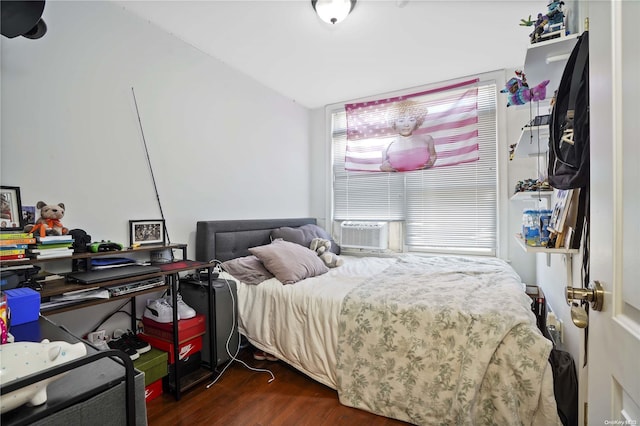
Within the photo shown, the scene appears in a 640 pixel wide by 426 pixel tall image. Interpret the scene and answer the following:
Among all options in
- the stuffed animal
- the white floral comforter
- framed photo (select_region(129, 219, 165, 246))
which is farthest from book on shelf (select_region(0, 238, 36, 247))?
the white floral comforter

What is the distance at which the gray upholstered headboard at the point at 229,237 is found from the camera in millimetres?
2375

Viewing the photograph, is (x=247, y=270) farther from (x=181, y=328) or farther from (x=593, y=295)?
(x=593, y=295)

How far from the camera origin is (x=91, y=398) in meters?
0.69

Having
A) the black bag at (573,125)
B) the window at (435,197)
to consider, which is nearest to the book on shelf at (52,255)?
the black bag at (573,125)

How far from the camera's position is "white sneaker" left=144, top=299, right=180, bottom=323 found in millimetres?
1824

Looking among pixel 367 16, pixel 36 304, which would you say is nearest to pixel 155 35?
pixel 367 16

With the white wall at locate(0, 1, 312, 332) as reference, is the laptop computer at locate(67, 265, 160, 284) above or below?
below

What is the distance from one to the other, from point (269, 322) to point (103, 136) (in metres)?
1.66

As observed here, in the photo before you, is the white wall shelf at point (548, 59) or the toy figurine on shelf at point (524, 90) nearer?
the white wall shelf at point (548, 59)

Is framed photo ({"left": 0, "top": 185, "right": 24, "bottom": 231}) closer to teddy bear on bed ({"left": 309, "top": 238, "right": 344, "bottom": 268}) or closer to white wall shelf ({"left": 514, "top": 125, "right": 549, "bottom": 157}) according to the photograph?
teddy bear on bed ({"left": 309, "top": 238, "right": 344, "bottom": 268})

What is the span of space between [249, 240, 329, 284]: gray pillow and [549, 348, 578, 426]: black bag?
156 cm

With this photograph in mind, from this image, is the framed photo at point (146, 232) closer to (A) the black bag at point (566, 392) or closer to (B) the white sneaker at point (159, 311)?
(B) the white sneaker at point (159, 311)

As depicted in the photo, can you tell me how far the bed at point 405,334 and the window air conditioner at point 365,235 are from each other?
100 centimetres

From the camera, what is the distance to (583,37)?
3.11 ft
